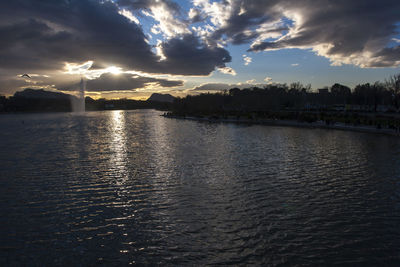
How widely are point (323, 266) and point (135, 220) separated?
581 cm

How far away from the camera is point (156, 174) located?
599 inches

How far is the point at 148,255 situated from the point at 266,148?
18.5m

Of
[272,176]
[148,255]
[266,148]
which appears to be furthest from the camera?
[266,148]

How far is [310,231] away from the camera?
8.20m

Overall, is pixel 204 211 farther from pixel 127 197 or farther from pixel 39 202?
pixel 39 202

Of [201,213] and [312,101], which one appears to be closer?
[201,213]

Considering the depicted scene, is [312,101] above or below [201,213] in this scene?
above

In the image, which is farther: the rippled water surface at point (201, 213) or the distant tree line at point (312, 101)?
the distant tree line at point (312, 101)

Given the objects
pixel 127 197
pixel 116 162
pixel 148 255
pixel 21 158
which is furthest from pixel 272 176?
pixel 21 158

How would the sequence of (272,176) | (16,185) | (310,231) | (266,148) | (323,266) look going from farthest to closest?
(266,148)
(272,176)
(16,185)
(310,231)
(323,266)

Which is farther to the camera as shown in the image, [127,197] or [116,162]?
[116,162]

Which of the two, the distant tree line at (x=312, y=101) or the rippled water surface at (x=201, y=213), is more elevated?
the distant tree line at (x=312, y=101)

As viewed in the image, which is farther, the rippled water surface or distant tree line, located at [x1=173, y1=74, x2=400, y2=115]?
distant tree line, located at [x1=173, y1=74, x2=400, y2=115]

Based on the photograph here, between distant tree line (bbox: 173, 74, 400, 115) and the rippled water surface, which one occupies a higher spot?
distant tree line (bbox: 173, 74, 400, 115)
